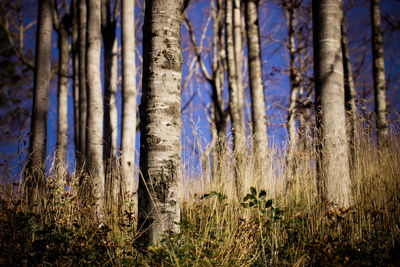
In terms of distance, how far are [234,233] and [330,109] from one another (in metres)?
1.61

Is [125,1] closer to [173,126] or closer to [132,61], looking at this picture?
[132,61]

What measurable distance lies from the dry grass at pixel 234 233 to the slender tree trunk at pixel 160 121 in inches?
7.1

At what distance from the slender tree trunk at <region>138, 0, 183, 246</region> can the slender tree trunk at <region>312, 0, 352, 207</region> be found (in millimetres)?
1520

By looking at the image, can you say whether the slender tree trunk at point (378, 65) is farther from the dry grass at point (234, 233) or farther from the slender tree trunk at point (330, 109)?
the slender tree trunk at point (330, 109)

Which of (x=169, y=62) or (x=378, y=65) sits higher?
(x=378, y=65)

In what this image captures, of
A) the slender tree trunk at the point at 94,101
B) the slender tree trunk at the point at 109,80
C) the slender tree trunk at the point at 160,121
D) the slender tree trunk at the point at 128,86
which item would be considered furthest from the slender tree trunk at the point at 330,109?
the slender tree trunk at the point at 109,80

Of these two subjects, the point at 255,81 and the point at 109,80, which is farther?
the point at 109,80

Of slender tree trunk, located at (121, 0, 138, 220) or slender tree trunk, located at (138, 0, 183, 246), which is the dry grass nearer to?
slender tree trunk, located at (138, 0, 183, 246)

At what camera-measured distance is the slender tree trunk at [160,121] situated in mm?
1889

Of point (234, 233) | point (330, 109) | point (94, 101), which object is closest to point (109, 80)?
point (94, 101)

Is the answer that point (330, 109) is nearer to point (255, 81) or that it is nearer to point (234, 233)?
point (234, 233)

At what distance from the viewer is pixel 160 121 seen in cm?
194

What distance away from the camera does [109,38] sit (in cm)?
577

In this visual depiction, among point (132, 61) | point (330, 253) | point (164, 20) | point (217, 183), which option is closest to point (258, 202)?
point (330, 253)
